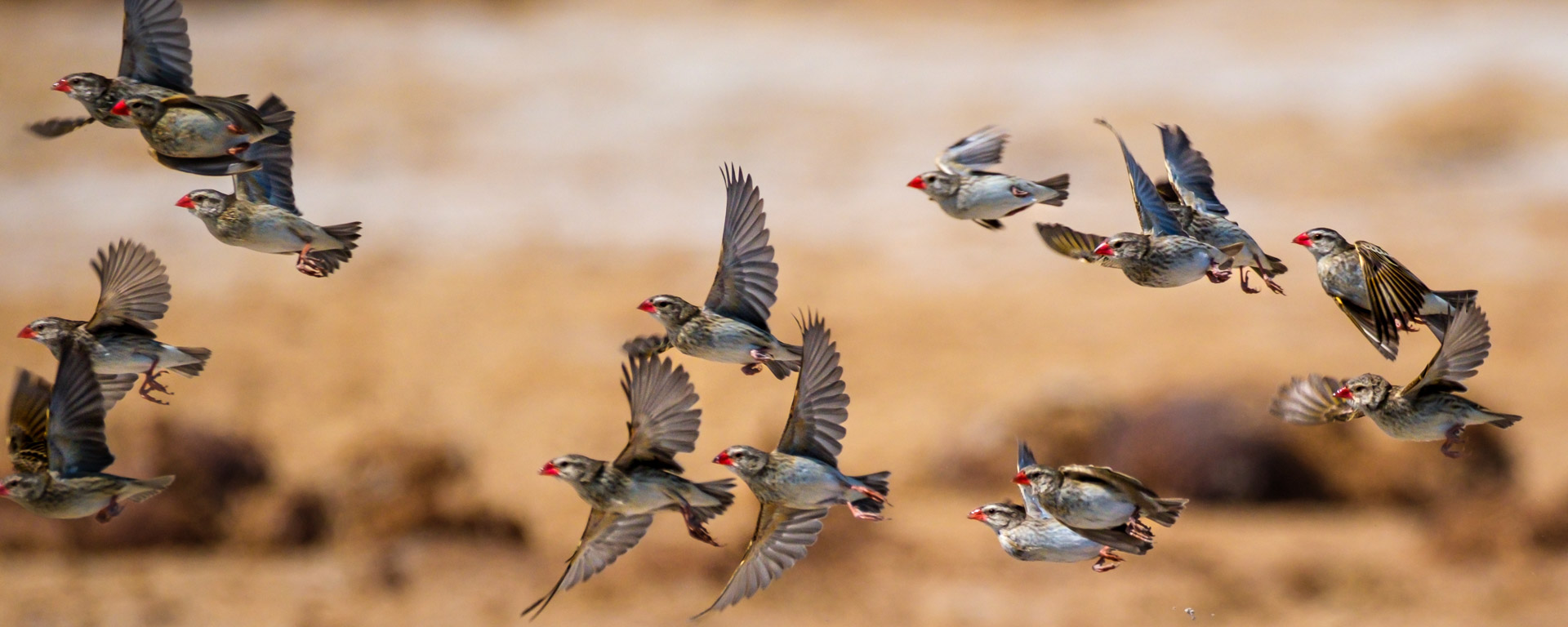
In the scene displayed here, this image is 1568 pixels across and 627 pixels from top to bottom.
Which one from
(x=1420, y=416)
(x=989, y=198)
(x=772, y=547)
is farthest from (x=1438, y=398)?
(x=772, y=547)

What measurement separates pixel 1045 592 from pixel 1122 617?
908 millimetres

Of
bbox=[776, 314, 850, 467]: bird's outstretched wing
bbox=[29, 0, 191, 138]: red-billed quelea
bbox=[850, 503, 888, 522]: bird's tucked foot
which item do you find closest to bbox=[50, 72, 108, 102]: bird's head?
bbox=[29, 0, 191, 138]: red-billed quelea

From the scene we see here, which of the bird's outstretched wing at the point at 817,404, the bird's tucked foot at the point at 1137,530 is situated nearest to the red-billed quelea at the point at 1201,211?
the bird's tucked foot at the point at 1137,530

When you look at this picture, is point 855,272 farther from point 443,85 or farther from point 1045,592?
point 443,85

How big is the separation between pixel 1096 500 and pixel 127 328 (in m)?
4.47

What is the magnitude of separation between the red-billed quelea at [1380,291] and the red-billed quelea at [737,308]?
2.41 metres

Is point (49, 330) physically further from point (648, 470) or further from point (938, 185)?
point (938, 185)

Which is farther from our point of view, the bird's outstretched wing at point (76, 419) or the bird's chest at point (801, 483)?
the bird's chest at point (801, 483)

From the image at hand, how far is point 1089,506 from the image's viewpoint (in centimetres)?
684

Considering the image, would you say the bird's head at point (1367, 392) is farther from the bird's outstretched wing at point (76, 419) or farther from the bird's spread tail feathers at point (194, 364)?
the bird's outstretched wing at point (76, 419)

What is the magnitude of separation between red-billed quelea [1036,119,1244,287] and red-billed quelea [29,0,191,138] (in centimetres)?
411

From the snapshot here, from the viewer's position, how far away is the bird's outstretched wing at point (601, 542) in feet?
24.7

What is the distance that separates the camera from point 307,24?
37719 mm

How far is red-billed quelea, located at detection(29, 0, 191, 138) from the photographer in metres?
7.40
